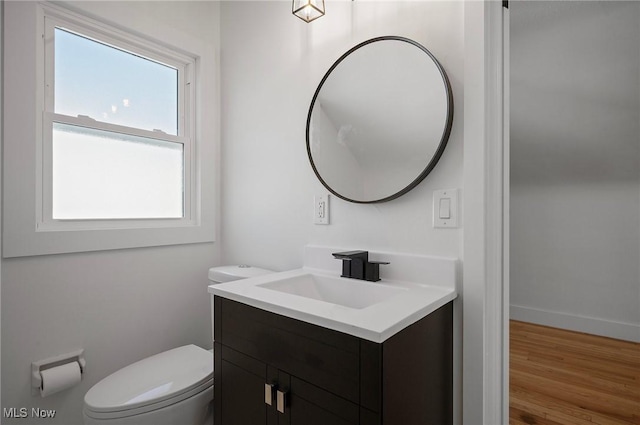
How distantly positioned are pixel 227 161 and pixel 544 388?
234cm

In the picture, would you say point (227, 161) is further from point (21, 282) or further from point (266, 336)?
point (266, 336)

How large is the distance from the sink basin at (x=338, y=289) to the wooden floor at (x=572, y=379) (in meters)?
1.14

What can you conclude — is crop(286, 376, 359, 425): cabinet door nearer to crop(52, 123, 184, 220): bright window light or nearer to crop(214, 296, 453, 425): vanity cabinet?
crop(214, 296, 453, 425): vanity cabinet

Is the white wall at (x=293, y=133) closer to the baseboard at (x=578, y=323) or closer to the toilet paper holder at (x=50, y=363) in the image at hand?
the toilet paper holder at (x=50, y=363)

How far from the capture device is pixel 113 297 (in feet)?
5.25

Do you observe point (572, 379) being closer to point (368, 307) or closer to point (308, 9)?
point (368, 307)

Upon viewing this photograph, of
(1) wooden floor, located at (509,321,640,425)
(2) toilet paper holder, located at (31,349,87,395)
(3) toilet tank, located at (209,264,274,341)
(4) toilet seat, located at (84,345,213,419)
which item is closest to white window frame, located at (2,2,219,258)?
(3) toilet tank, located at (209,264,274,341)

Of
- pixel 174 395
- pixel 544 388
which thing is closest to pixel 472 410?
pixel 174 395

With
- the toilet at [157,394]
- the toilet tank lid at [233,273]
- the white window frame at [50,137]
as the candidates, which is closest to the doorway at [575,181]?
the toilet tank lid at [233,273]

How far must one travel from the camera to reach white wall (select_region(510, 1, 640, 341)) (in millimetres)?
2459

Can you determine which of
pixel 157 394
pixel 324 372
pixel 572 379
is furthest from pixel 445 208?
pixel 572 379

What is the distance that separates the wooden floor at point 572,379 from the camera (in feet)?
5.65

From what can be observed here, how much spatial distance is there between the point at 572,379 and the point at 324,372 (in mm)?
2072

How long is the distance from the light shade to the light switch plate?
896mm
